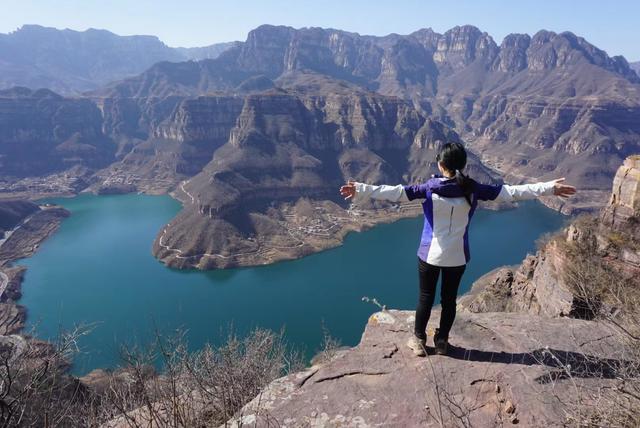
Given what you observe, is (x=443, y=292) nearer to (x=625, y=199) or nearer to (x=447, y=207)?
(x=447, y=207)

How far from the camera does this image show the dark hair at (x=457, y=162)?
4043mm

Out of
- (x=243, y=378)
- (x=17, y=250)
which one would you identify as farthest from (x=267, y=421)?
(x=17, y=250)

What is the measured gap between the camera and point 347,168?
96.5m

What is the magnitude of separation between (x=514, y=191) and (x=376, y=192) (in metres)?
1.35

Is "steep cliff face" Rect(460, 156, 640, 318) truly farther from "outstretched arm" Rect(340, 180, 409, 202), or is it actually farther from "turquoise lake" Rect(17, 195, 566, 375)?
"turquoise lake" Rect(17, 195, 566, 375)

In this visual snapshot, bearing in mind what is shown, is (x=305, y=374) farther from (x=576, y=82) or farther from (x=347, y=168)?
(x=576, y=82)

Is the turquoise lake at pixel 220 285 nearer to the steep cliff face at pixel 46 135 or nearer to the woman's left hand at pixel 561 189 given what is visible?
the woman's left hand at pixel 561 189

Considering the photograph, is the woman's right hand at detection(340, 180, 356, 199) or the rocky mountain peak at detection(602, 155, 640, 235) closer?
the woman's right hand at detection(340, 180, 356, 199)

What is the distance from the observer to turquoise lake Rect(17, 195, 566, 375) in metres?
Result: 35.2

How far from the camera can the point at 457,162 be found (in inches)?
161

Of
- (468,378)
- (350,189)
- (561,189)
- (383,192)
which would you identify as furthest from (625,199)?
(350,189)

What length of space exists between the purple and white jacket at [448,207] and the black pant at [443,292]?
0.11m

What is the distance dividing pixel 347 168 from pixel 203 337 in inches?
2659

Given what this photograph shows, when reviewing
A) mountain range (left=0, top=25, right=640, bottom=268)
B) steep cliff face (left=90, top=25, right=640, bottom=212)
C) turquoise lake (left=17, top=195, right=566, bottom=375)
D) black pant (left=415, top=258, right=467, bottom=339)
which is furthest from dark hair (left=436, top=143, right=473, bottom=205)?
steep cliff face (left=90, top=25, right=640, bottom=212)
